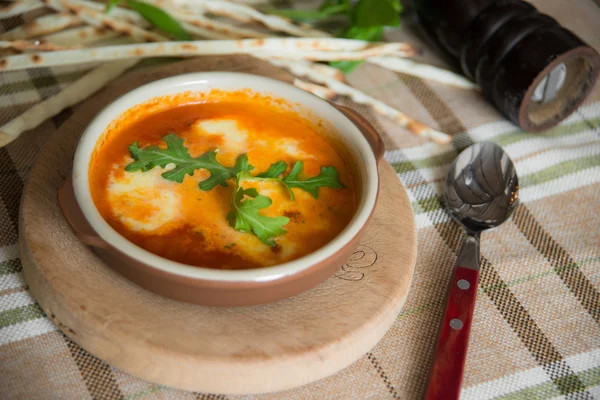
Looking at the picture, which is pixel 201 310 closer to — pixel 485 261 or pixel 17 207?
pixel 17 207

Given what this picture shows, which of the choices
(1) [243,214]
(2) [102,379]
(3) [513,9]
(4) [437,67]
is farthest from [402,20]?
(2) [102,379]

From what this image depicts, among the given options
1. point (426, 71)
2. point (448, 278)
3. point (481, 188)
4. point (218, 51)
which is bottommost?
point (448, 278)

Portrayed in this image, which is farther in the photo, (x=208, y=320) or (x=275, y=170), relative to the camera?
(x=275, y=170)

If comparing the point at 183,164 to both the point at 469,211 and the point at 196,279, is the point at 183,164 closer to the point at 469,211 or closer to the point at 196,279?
the point at 196,279

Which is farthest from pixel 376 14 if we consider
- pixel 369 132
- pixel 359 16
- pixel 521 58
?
pixel 369 132

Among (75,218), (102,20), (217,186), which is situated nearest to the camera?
(75,218)

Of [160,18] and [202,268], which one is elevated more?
[160,18]

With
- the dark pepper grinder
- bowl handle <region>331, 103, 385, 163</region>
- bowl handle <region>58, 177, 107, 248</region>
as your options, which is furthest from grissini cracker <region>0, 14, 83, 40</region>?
the dark pepper grinder
